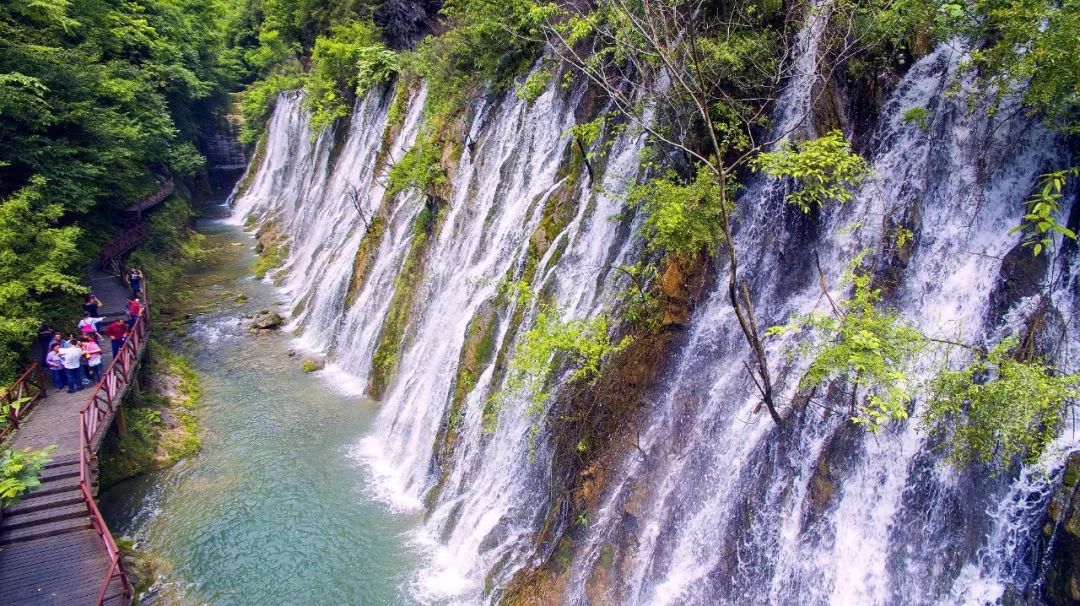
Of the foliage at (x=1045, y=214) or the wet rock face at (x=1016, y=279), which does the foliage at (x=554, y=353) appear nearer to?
Answer: the wet rock face at (x=1016, y=279)

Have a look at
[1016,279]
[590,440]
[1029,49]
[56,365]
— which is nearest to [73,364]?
[56,365]

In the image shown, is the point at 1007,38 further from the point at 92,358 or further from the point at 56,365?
the point at 56,365

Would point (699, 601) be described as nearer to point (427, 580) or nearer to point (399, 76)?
point (427, 580)

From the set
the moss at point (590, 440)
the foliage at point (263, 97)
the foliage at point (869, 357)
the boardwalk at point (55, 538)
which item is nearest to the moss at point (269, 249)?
the foliage at point (263, 97)

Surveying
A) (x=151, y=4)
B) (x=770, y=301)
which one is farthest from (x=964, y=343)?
(x=151, y=4)

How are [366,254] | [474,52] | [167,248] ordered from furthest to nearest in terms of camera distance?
[167,248], [366,254], [474,52]

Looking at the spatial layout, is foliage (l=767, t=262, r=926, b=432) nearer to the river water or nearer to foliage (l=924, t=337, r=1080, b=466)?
foliage (l=924, t=337, r=1080, b=466)
